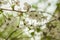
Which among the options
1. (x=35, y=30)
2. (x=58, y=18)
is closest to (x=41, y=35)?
(x=35, y=30)

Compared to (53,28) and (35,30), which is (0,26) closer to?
(35,30)

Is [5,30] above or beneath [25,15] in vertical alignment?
beneath

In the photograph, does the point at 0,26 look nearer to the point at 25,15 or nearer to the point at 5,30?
the point at 5,30

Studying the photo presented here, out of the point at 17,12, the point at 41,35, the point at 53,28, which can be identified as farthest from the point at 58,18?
the point at 17,12

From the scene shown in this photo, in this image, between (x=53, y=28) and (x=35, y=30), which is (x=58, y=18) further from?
(x=35, y=30)

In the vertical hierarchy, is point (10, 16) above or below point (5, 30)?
above

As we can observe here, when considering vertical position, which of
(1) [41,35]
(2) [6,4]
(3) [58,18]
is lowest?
(1) [41,35]

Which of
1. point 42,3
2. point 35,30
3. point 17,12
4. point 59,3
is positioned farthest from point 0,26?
point 59,3
